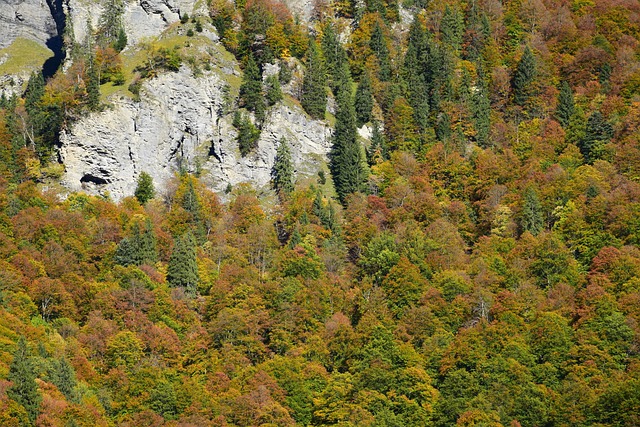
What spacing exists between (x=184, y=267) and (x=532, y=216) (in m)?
41.5

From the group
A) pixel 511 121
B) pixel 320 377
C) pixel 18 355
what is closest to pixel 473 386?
pixel 320 377

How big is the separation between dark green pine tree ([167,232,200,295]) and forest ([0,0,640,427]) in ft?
0.85

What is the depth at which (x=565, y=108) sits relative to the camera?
140 metres

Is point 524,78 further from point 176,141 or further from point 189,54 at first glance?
point 176,141

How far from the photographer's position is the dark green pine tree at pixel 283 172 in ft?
426

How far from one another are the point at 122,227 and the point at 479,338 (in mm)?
46504

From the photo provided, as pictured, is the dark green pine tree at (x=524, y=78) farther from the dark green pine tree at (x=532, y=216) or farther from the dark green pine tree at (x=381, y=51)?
the dark green pine tree at (x=532, y=216)

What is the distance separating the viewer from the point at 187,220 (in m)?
124

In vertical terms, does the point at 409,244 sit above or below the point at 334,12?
below

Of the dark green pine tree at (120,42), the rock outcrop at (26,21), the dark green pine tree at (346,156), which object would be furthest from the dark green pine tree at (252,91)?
the rock outcrop at (26,21)

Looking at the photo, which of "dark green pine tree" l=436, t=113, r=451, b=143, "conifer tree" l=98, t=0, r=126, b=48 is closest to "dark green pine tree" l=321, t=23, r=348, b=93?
"dark green pine tree" l=436, t=113, r=451, b=143

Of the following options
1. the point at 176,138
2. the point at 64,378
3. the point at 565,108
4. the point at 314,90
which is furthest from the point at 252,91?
the point at 64,378

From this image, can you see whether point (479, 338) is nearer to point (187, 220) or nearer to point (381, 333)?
point (381, 333)

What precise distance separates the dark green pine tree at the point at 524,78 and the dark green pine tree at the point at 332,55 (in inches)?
1066
